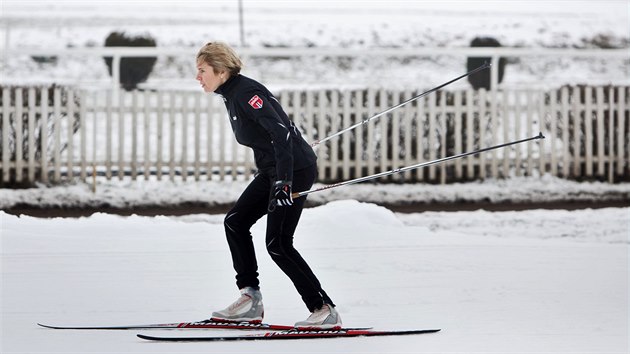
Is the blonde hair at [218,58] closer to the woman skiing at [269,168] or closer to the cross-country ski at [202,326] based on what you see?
the woman skiing at [269,168]

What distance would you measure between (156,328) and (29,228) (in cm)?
442

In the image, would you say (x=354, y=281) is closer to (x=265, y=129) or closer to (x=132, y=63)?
(x=265, y=129)

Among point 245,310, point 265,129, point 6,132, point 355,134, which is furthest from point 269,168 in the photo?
point 6,132

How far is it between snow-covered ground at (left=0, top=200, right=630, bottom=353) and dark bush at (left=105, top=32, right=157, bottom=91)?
14.2 meters

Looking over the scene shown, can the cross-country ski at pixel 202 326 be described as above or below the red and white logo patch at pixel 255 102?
below

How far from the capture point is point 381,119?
52.1 ft

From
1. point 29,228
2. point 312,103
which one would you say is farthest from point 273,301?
point 312,103

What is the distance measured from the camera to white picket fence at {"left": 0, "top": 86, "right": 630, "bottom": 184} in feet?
50.9

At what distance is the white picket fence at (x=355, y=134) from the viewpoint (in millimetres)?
15516

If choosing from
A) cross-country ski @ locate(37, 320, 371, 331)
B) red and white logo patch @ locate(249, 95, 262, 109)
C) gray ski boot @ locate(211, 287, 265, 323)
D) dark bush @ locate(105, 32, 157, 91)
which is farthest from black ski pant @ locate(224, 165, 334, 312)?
dark bush @ locate(105, 32, 157, 91)

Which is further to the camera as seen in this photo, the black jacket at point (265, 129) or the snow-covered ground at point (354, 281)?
the snow-covered ground at point (354, 281)

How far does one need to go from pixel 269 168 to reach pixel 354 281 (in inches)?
92.8

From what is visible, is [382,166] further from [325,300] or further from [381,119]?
[325,300]

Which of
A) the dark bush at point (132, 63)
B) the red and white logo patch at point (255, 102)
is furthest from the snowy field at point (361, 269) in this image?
the dark bush at point (132, 63)
